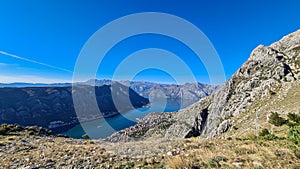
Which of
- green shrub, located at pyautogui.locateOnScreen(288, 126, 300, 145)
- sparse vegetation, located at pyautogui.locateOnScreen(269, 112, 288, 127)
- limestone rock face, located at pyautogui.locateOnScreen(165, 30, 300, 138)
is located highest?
limestone rock face, located at pyautogui.locateOnScreen(165, 30, 300, 138)

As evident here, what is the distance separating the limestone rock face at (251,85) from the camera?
40.4 m

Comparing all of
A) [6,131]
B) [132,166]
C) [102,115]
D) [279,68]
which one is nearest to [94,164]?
[132,166]

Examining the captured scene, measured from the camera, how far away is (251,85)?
160 feet

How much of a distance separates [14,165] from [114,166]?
228 inches

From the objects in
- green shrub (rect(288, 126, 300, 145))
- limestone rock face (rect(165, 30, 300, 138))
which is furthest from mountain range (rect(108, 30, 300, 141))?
green shrub (rect(288, 126, 300, 145))

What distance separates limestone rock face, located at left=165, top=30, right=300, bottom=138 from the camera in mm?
40406

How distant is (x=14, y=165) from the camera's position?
28.8 feet

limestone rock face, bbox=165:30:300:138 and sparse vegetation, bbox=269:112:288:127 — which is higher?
limestone rock face, bbox=165:30:300:138

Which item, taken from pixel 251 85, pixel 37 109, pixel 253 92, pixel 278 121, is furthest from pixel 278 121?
pixel 37 109

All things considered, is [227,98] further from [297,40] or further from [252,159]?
[252,159]

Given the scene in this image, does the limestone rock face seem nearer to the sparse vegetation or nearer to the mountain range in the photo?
the mountain range

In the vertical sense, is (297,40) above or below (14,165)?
above

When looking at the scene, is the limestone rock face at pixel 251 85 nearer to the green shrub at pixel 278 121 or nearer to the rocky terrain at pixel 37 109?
the green shrub at pixel 278 121

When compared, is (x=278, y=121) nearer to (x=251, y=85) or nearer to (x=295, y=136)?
(x=295, y=136)
